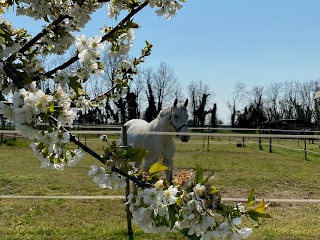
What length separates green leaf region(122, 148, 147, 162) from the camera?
1322 millimetres

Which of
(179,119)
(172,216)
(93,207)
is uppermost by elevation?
(179,119)

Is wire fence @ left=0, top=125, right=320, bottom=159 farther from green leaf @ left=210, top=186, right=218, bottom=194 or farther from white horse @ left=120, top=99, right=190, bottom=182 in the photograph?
green leaf @ left=210, top=186, right=218, bottom=194

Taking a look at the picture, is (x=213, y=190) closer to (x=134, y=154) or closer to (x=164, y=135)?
(x=134, y=154)

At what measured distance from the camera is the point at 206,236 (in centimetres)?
123

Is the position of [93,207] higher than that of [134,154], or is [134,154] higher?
[134,154]

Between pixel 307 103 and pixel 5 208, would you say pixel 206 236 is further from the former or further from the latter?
pixel 307 103

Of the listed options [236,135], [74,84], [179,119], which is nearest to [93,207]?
[179,119]

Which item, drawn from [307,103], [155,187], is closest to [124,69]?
[155,187]

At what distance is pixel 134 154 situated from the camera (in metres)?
1.33

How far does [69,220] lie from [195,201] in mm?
4793

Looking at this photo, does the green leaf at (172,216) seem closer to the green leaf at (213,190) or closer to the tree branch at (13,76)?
the green leaf at (213,190)

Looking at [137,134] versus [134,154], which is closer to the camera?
[134,154]

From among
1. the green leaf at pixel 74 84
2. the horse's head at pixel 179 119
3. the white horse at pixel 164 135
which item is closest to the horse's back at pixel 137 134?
the white horse at pixel 164 135

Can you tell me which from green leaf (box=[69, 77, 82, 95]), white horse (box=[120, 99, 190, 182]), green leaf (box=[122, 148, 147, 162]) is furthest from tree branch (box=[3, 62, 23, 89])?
white horse (box=[120, 99, 190, 182])
